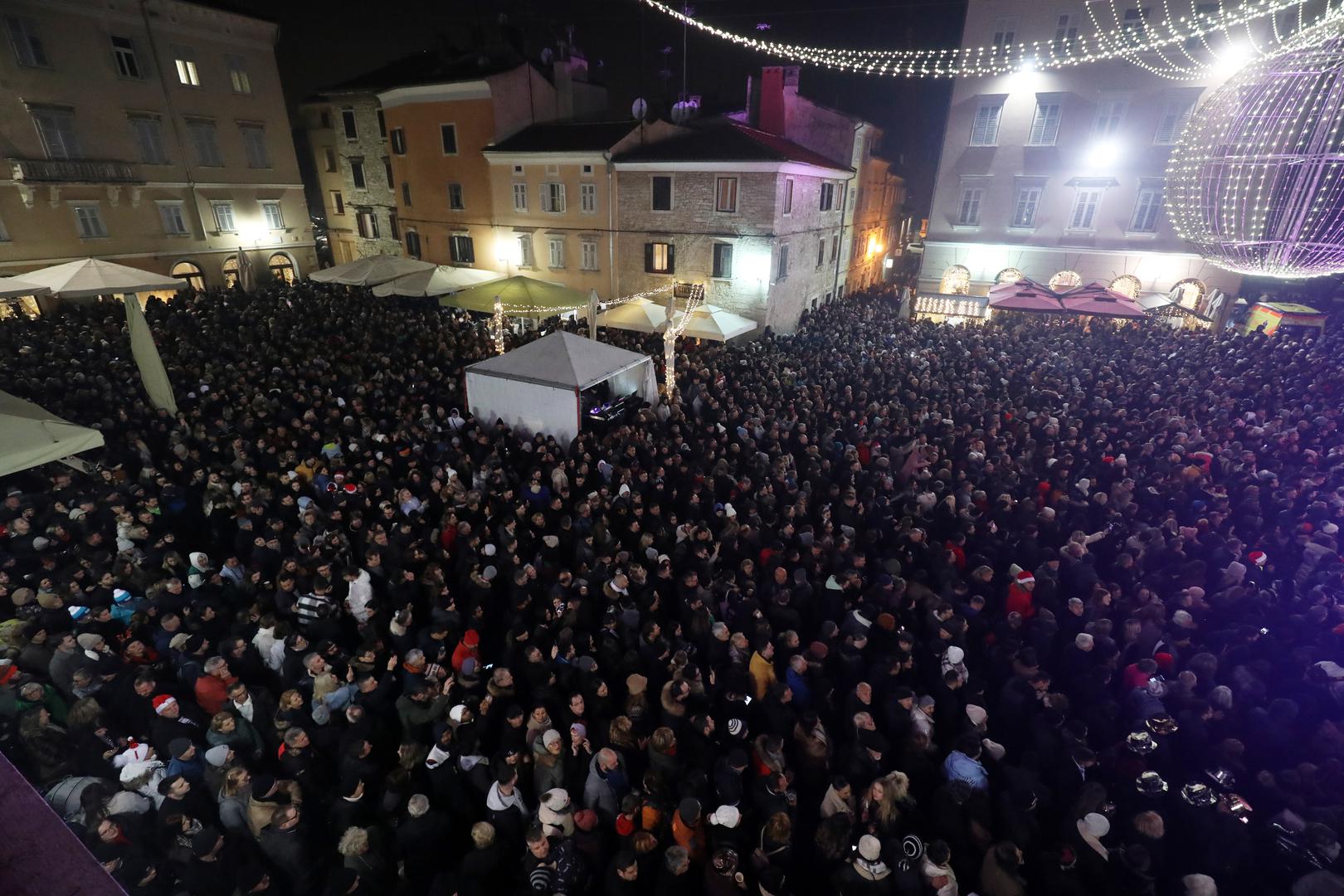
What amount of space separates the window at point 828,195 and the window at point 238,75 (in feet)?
73.5

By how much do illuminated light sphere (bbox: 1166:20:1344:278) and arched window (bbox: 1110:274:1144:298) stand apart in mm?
17766

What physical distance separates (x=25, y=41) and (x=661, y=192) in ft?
64.3

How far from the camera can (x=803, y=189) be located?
20047mm

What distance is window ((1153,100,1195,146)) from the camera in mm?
21438

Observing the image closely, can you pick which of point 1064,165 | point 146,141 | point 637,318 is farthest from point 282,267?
point 1064,165

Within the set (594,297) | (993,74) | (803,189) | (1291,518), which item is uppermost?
(993,74)

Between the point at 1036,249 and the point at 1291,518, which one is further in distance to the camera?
the point at 1036,249

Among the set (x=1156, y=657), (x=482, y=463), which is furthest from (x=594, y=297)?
(x=1156, y=657)

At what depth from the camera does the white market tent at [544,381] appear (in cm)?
1029

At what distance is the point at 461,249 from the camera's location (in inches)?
964

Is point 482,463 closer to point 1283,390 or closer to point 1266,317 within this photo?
point 1283,390

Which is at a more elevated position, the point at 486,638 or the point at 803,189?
the point at 803,189

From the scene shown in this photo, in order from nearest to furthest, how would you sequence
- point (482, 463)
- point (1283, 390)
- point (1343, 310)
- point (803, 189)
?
point (482, 463) < point (1283, 390) < point (803, 189) < point (1343, 310)

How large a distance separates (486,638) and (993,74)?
27356mm
